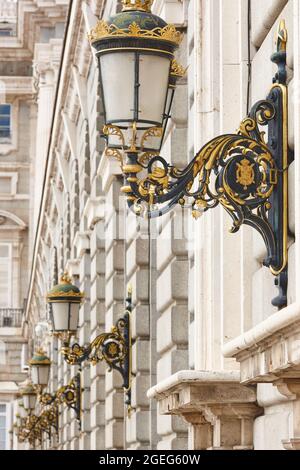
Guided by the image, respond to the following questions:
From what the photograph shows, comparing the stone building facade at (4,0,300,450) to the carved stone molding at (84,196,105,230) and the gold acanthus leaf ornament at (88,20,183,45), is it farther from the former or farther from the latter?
the gold acanthus leaf ornament at (88,20,183,45)

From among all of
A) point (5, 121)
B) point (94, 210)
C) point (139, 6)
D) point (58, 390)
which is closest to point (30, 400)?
point (58, 390)

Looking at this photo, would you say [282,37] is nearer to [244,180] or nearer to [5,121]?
[244,180]

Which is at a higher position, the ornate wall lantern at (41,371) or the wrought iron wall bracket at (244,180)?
the ornate wall lantern at (41,371)

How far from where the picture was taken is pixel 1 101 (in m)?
59.4

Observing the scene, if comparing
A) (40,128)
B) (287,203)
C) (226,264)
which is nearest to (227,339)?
(226,264)

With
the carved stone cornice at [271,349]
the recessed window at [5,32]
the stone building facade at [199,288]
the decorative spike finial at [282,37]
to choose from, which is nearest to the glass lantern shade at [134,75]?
the decorative spike finial at [282,37]

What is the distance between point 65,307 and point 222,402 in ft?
24.8

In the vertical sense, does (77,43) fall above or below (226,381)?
above

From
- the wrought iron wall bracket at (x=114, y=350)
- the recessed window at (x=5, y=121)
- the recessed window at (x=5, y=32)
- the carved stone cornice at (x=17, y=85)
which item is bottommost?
the wrought iron wall bracket at (x=114, y=350)

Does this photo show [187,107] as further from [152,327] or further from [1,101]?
[1,101]

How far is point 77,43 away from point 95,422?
615cm

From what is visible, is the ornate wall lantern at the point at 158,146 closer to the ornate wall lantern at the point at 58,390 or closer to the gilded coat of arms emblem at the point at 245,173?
the gilded coat of arms emblem at the point at 245,173

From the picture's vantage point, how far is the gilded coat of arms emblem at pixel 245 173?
764 centimetres
